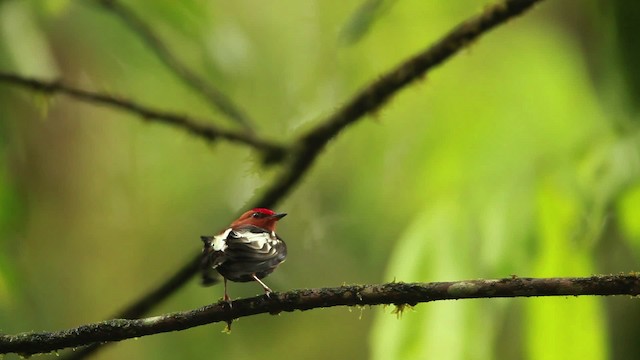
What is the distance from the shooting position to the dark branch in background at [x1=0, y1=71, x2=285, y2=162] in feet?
3.10

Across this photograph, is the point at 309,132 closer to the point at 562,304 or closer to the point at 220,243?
the point at 562,304

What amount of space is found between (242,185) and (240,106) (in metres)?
0.34

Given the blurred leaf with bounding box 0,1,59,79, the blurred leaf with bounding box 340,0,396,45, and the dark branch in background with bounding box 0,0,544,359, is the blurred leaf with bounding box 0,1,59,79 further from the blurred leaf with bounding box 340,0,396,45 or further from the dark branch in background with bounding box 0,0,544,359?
the blurred leaf with bounding box 340,0,396,45

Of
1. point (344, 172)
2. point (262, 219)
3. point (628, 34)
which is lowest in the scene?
point (262, 219)

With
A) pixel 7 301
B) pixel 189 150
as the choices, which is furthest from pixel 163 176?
pixel 7 301

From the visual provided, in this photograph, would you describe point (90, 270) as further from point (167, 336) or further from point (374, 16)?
point (374, 16)

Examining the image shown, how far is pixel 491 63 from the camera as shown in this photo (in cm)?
130

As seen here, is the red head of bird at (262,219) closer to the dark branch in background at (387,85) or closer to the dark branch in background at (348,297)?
the dark branch in background at (348,297)

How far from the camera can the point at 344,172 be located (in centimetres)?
151

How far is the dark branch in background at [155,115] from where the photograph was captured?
95 cm

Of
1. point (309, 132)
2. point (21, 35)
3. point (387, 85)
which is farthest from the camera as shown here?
point (21, 35)

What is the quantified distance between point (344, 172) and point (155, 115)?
0.61 m

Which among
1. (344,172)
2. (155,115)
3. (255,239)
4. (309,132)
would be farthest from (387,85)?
(344,172)

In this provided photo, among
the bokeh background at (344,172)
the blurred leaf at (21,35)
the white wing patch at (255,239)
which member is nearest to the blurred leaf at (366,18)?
the bokeh background at (344,172)
